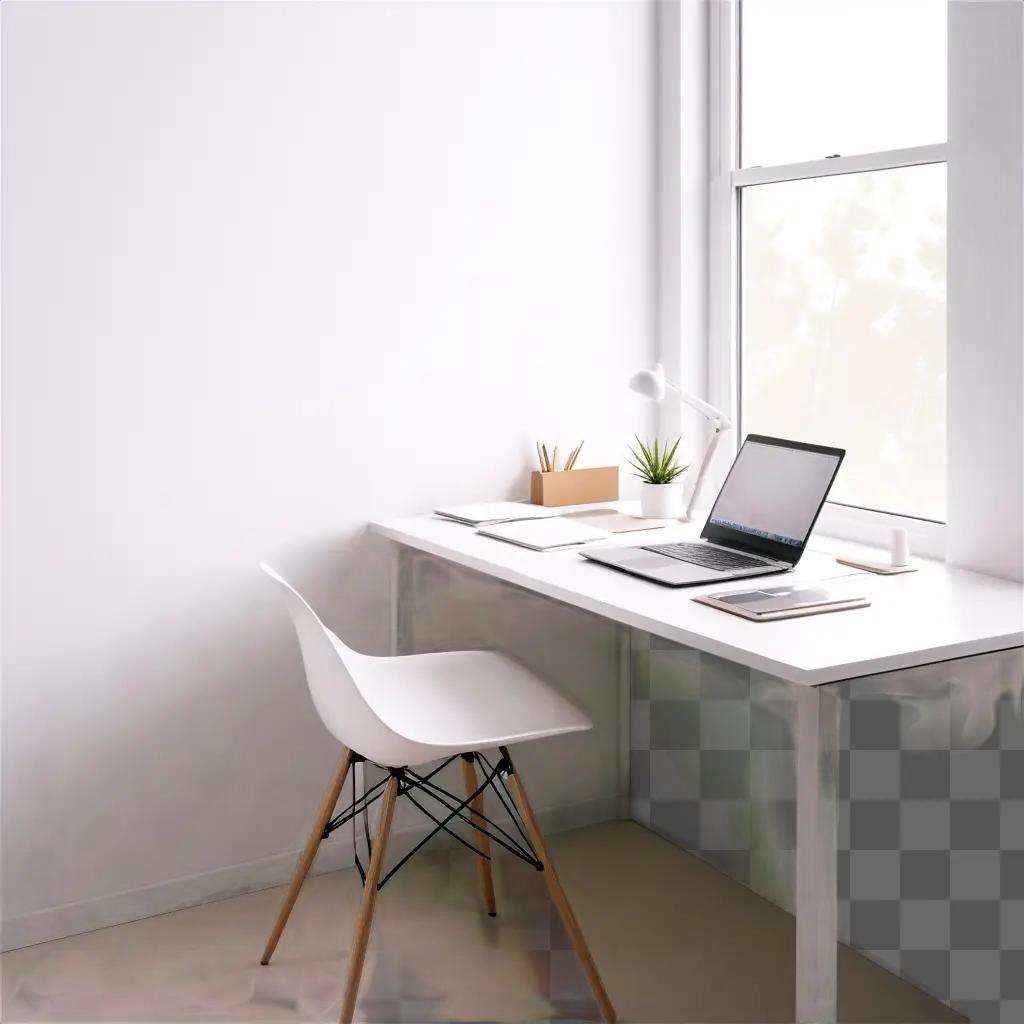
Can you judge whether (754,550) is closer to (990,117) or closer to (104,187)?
(990,117)

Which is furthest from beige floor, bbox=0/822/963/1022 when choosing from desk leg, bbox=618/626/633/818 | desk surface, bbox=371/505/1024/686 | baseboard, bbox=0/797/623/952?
desk surface, bbox=371/505/1024/686

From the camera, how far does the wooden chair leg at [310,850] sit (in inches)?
82.5

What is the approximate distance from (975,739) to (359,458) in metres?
1.31

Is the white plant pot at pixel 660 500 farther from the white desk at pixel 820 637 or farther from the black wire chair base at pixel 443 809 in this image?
the black wire chair base at pixel 443 809

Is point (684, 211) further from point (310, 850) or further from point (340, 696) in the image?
point (310, 850)

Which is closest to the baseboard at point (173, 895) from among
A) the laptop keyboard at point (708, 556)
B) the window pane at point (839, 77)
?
the laptop keyboard at point (708, 556)

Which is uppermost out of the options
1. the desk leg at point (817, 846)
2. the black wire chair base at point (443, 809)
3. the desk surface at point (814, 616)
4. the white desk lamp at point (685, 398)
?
the white desk lamp at point (685, 398)

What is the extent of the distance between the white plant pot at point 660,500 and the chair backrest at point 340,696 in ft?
2.80

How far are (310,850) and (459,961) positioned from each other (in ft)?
1.13

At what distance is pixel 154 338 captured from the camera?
226 centimetres

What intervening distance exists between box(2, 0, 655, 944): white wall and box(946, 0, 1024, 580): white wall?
0.89 meters

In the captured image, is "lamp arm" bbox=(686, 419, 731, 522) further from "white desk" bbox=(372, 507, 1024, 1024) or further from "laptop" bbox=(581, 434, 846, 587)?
"white desk" bbox=(372, 507, 1024, 1024)

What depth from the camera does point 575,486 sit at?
2654 mm

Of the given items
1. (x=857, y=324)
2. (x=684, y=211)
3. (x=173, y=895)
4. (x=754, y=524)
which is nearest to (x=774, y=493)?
(x=754, y=524)
